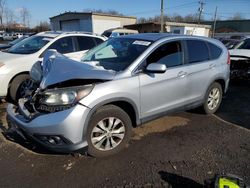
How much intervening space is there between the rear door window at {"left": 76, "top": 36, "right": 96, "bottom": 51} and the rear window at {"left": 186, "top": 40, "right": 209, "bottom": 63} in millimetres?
3303

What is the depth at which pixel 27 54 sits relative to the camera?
19.5 feet

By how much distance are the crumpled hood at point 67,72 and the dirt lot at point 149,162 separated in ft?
3.65

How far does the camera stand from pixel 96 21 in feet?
117

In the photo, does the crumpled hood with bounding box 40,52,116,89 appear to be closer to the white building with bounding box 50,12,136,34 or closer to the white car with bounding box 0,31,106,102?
the white car with bounding box 0,31,106,102

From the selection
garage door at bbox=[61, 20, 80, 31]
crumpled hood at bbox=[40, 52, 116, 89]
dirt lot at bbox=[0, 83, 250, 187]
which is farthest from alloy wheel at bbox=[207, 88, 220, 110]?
garage door at bbox=[61, 20, 80, 31]

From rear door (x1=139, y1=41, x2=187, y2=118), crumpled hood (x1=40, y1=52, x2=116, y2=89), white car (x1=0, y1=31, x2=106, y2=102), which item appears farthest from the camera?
white car (x1=0, y1=31, x2=106, y2=102)

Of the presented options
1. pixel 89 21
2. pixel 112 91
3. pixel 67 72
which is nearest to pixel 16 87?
pixel 67 72

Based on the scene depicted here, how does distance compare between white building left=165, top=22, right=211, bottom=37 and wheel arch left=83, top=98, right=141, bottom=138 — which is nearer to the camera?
wheel arch left=83, top=98, right=141, bottom=138

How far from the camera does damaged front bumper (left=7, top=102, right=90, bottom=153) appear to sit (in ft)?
9.92

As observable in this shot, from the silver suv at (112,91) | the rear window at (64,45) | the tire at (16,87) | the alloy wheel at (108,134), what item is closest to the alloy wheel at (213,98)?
the silver suv at (112,91)

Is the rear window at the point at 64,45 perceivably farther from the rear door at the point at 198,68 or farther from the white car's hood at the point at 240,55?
the white car's hood at the point at 240,55

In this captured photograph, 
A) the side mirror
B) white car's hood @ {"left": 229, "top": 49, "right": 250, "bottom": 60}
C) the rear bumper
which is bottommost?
the rear bumper

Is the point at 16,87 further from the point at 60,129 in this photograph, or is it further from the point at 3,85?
the point at 60,129

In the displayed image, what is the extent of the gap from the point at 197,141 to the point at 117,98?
5.40ft
